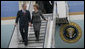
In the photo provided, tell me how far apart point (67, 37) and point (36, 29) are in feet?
14.8

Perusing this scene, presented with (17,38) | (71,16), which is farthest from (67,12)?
(17,38)

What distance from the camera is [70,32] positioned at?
1461cm

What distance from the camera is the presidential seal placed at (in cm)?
1429

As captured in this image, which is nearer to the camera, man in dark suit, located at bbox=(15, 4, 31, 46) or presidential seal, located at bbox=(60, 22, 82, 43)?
man in dark suit, located at bbox=(15, 4, 31, 46)

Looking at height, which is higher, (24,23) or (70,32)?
(24,23)

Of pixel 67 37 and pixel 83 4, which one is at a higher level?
pixel 83 4

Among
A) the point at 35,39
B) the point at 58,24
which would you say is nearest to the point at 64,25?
the point at 58,24

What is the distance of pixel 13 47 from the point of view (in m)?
10.5

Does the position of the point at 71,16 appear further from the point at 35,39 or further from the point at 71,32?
the point at 35,39

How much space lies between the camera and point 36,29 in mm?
10195

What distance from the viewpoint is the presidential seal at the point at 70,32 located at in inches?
563

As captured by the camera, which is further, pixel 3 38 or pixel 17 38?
pixel 3 38

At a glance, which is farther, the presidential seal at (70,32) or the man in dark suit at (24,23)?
the presidential seal at (70,32)

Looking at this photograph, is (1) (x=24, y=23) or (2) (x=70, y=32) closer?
(1) (x=24, y=23)
